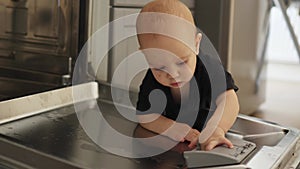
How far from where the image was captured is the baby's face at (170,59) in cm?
55

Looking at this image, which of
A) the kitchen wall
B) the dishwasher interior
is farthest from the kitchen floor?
the dishwasher interior

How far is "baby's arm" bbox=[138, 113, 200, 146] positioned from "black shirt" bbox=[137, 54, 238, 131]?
0.04 ft

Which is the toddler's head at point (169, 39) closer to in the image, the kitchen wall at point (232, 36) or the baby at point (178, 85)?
the baby at point (178, 85)

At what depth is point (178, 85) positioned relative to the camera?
0.60 meters

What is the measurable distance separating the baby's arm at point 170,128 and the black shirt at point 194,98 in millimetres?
11

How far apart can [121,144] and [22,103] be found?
227mm

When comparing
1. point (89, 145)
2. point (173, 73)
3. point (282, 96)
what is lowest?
point (282, 96)

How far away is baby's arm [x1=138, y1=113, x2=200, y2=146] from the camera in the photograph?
0.63 meters

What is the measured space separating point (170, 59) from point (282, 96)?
6.46 feet

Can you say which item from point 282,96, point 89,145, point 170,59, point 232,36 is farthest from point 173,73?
point 282,96

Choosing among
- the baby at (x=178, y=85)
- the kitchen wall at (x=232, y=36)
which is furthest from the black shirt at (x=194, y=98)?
the kitchen wall at (x=232, y=36)

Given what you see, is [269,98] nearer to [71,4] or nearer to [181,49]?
[71,4]

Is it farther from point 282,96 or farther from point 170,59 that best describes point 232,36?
point 282,96

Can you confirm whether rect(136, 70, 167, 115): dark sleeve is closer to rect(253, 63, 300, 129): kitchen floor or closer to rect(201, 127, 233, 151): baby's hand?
rect(201, 127, 233, 151): baby's hand
